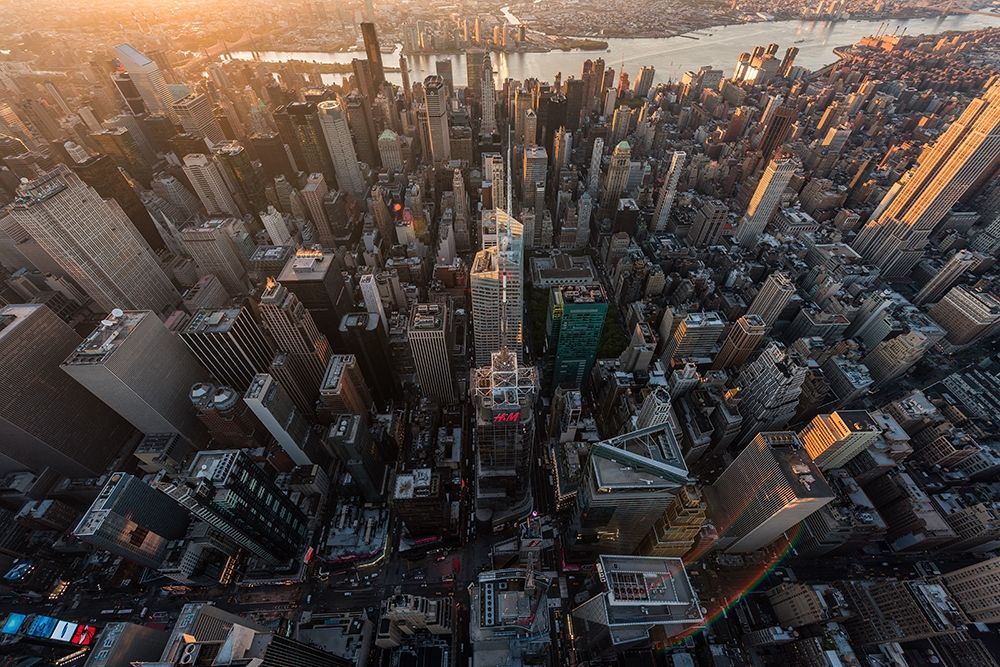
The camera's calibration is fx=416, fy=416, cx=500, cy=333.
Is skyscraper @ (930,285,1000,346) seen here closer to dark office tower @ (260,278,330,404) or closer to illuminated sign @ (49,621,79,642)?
dark office tower @ (260,278,330,404)

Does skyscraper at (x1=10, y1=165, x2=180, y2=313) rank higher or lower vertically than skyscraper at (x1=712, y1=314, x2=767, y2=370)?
higher

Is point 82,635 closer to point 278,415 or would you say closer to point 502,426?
point 278,415

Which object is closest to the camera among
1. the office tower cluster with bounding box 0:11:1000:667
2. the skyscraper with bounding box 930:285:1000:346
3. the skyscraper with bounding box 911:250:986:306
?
the office tower cluster with bounding box 0:11:1000:667

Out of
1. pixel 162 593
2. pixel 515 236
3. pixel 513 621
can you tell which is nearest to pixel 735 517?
pixel 513 621

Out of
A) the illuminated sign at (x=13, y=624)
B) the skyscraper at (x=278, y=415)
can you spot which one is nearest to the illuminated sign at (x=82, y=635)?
the illuminated sign at (x=13, y=624)

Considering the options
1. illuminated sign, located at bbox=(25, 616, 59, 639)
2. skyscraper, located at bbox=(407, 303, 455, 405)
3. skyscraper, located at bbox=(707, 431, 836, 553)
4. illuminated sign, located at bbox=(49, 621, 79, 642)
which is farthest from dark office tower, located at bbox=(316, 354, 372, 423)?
skyscraper, located at bbox=(707, 431, 836, 553)

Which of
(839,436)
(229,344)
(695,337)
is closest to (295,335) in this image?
(229,344)

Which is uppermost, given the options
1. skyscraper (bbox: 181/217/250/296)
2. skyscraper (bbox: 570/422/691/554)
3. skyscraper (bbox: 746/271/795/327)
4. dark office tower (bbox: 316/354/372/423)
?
skyscraper (bbox: 181/217/250/296)

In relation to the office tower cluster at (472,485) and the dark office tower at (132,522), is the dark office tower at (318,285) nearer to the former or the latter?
the office tower cluster at (472,485)
